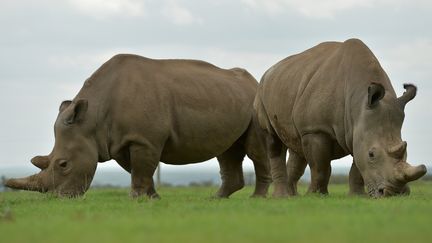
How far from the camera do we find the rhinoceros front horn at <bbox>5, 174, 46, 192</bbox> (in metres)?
14.3

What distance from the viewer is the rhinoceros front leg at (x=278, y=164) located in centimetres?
1523

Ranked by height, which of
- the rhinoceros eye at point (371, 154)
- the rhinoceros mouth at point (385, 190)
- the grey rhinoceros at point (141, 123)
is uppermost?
the grey rhinoceros at point (141, 123)

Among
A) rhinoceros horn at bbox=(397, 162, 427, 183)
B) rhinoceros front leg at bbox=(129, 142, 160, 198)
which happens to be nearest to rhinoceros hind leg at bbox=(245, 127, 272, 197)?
rhinoceros front leg at bbox=(129, 142, 160, 198)

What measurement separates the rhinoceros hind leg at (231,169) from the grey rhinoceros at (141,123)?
2.62 ft

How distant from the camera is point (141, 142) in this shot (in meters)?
14.2

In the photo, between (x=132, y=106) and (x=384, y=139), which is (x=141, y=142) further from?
(x=384, y=139)

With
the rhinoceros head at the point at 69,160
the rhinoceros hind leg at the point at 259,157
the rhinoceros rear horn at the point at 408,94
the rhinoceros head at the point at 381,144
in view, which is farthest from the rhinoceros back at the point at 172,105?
the rhinoceros rear horn at the point at 408,94

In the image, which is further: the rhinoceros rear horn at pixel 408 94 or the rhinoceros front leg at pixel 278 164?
the rhinoceros front leg at pixel 278 164

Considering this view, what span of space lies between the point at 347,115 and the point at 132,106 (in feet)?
10.8

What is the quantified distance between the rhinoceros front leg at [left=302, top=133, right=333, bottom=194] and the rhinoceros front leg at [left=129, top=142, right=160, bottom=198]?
2272 mm

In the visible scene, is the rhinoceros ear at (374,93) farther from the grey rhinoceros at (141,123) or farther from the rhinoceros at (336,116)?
the grey rhinoceros at (141,123)

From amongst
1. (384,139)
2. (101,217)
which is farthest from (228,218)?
(384,139)

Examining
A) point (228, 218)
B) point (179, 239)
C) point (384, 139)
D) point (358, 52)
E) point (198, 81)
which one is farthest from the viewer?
point (198, 81)

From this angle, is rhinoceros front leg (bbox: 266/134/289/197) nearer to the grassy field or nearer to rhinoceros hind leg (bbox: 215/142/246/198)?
rhinoceros hind leg (bbox: 215/142/246/198)
